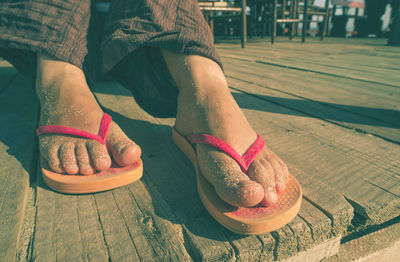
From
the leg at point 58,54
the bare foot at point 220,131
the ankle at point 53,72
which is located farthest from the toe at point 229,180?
the ankle at point 53,72

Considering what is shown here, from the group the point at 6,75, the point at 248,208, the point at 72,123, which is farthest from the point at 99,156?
the point at 6,75

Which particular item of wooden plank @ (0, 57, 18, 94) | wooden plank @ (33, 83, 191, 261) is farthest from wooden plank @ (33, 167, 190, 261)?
wooden plank @ (0, 57, 18, 94)

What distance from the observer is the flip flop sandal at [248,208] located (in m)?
0.45

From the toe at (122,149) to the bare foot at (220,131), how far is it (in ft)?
0.52

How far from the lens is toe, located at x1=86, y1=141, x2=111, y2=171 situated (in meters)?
0.59

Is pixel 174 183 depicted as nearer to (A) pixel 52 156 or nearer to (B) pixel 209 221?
(B) pixel 209 221

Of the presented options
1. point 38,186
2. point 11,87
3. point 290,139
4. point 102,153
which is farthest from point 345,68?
point 11,87

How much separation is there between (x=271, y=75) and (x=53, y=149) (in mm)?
1556

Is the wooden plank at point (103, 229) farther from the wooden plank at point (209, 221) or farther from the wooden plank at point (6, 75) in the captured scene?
the wooden plank at point (6, 75)

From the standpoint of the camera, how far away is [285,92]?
1384 mm

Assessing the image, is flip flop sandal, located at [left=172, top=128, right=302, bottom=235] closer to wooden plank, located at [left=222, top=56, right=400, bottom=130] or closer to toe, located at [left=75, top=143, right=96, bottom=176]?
toe, located at [left=75, top=143, right=96, bottom=176]

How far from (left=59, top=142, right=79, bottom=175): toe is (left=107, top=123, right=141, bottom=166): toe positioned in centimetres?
9

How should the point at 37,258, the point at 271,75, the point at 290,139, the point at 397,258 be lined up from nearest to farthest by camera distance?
the point at 37,258
the point at 397,258
the point at 290,139
the point at 271,75

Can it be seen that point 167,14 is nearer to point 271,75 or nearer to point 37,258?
point 37,258
